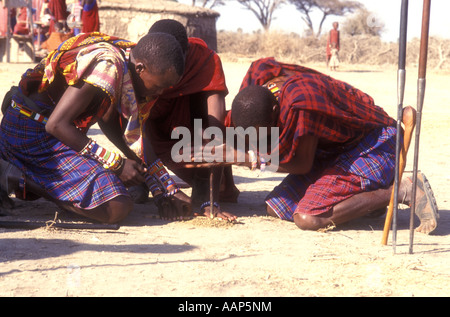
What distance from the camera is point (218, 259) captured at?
3170 mm

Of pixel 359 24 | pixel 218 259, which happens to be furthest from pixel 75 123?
pixel 359 24

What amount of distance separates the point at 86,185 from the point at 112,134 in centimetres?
60

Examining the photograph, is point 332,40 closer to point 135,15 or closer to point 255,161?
point 135,15

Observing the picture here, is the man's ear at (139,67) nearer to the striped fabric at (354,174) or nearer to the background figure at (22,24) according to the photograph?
the striped fabric at (354,174)

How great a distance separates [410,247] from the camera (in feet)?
10.7

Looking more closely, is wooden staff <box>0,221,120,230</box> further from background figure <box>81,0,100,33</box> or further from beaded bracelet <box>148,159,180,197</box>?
background figure <box>81,0,100,33</box>

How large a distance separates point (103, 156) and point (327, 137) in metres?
1.29

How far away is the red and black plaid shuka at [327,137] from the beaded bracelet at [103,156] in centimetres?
89

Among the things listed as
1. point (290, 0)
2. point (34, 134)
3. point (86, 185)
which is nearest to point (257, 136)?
point (86, 185)

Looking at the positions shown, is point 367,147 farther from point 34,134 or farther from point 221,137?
point 34,134

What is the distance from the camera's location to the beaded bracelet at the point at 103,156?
3.67 metres

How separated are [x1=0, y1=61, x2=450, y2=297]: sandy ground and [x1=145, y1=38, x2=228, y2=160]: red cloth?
1.65 feet

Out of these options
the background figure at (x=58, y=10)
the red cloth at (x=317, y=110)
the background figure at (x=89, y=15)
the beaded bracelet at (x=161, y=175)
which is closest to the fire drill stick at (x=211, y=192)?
the beaded bracelet at (x=161, y=175)

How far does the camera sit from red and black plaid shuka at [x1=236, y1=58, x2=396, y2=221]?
3.61 m
